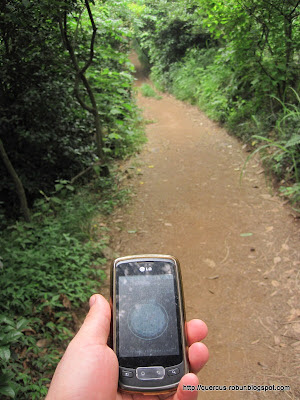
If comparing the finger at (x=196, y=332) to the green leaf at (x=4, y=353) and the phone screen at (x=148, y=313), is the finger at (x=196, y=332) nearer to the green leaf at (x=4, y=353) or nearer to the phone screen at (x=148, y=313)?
the phone screen at (x=148, y=313)

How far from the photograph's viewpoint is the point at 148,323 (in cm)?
158

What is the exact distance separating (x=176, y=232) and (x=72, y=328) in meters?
2.07

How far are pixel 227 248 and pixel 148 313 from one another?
2.54 m

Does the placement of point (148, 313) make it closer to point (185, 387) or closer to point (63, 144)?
point (185, 387)

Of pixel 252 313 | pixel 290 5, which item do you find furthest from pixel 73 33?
pixel 252 313

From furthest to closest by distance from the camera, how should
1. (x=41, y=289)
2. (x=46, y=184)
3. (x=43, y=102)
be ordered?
(x=46, y=184), (x=43, y=102), (x=41, y=289)

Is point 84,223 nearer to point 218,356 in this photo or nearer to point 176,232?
point 176,232

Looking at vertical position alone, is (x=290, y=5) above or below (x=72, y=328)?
above

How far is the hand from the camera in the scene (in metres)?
1.31

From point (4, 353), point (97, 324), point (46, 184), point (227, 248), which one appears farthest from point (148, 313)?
point (46, 184)

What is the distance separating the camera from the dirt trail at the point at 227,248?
2607 mm

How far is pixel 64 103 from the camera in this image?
5.09m

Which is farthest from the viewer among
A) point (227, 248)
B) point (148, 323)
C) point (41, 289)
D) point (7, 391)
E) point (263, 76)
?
point (263, 76)

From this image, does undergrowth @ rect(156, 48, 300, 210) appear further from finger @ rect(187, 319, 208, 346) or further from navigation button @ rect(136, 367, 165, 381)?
navigation button @ rect(136, 367, 165, 381)
